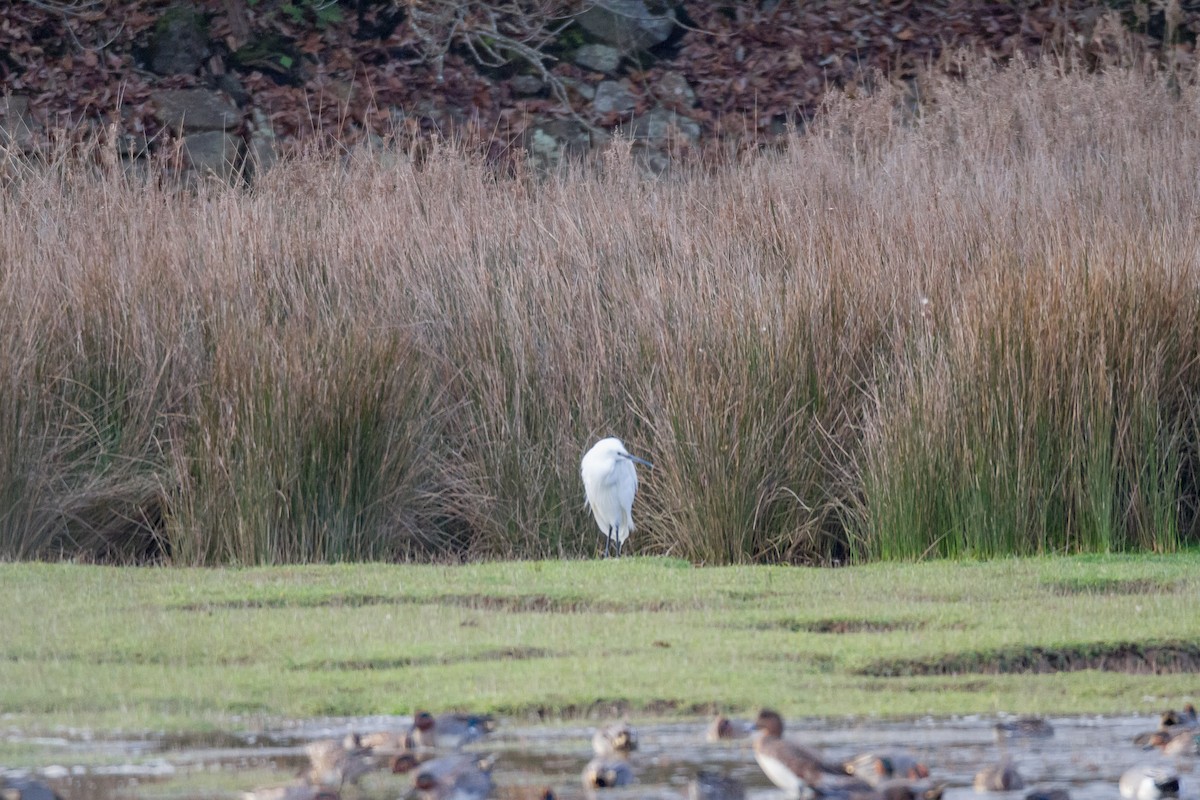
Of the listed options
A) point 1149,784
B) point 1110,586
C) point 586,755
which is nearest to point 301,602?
point 586,755

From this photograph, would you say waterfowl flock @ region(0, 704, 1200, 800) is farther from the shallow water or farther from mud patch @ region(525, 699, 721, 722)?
mud patch @ region(525, 699, 721, 722)

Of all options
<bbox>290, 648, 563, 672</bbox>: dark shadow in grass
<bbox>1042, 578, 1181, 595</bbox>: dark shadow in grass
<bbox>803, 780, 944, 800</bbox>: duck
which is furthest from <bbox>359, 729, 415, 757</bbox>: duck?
<bbox>1042, 578, 1181, 595</bbox>: dark shadow in grass

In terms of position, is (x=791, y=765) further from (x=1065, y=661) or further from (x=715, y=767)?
(x=1065, y=661)

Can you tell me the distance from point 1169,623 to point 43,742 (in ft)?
11.8

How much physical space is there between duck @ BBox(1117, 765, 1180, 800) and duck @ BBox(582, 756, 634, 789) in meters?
1.15

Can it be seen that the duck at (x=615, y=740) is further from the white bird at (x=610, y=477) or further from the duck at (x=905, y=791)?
the white bird at (x=610, y=477)

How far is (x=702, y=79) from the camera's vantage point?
17.5 m

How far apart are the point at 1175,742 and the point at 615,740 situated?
1.39 metres

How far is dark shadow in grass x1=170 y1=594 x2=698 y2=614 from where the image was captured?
20.6 ft

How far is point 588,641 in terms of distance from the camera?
5.58 metres

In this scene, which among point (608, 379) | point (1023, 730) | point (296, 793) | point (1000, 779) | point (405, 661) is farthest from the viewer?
point (608, 379)

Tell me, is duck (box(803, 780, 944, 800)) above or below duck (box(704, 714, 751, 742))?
above

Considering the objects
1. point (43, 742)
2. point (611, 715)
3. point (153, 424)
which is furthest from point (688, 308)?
point (43, 742)

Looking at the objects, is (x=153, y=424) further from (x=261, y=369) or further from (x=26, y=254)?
(x=26, y=254)
